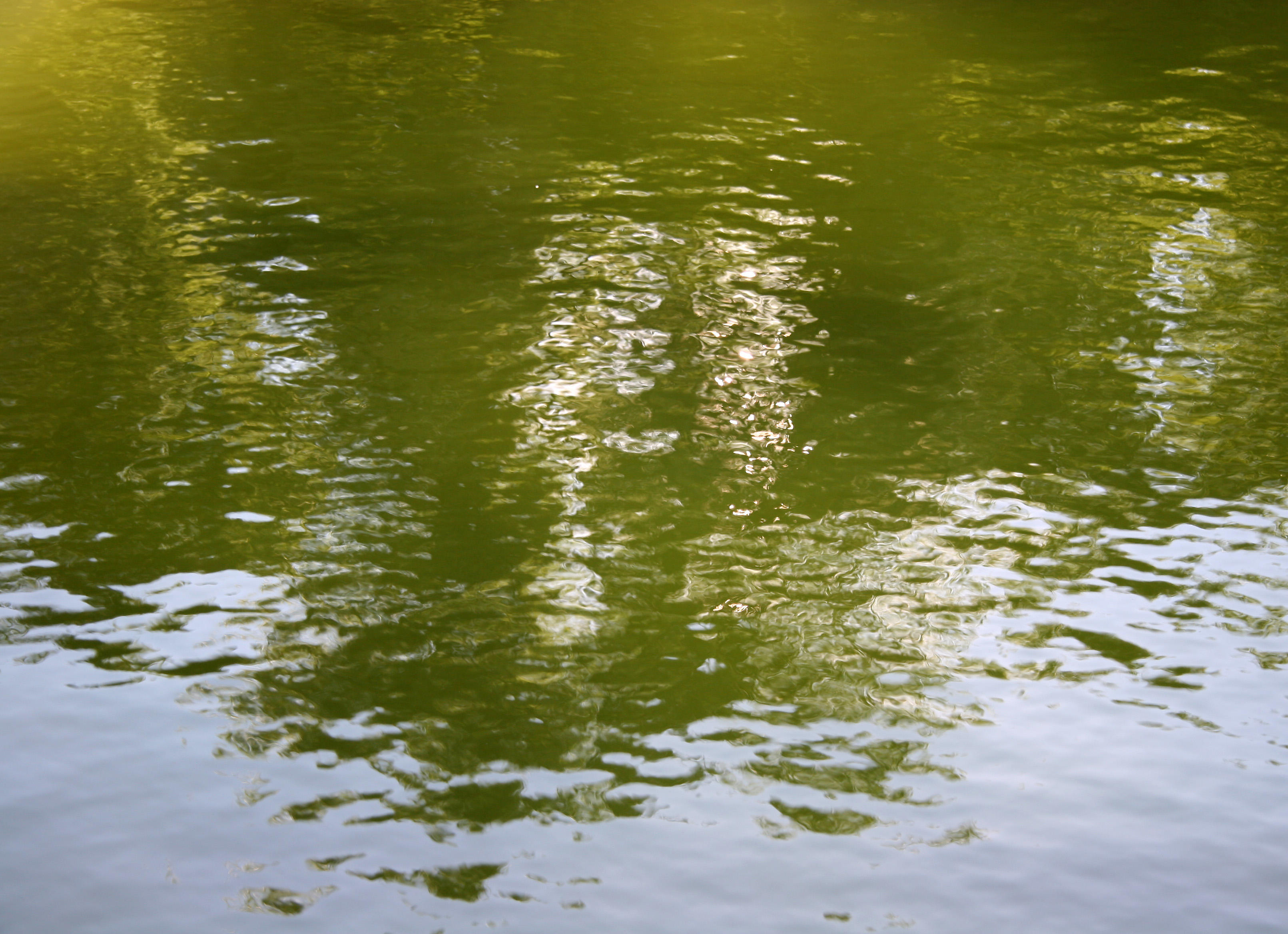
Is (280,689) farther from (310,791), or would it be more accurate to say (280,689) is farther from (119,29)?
(119,29)

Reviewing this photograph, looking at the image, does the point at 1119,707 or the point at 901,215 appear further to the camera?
the point at 901,215

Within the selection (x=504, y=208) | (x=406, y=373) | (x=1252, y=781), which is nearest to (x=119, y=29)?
(x=504, y=208)

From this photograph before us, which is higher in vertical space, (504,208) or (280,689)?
(504,208)

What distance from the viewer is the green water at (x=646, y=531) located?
3.47 meters

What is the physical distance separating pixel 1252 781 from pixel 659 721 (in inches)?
75.6

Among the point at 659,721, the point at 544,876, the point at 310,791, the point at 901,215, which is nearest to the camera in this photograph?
the point at 544,876

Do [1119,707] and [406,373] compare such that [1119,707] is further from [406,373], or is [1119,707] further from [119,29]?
[119,29]

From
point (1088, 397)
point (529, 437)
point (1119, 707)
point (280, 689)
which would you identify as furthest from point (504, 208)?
point (1119, 707)

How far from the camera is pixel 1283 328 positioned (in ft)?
21.2

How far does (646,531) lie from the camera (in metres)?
4.86

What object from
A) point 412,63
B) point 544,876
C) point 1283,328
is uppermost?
point 412,63

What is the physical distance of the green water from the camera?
11.4ft

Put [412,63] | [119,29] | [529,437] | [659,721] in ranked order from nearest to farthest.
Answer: [659,721] → [529,437] → [412,63] → [119,29]

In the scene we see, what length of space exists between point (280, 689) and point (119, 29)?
12.0 metres
